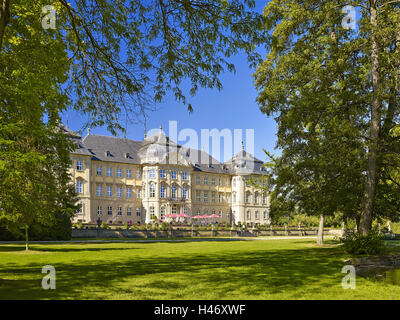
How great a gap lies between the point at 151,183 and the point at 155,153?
5048 mm

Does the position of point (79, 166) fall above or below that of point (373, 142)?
above

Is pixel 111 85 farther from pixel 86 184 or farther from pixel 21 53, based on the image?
pixel 86 184

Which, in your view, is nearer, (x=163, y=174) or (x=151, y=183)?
(x=151, y=183)

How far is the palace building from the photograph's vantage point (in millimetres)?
59125

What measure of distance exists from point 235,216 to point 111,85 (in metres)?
65.6

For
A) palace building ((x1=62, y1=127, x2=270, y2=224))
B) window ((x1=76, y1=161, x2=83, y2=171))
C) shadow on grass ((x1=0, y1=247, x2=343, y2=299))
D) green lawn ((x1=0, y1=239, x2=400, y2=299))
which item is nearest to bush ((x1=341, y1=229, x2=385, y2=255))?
shadow on grass ((x1=0, y1=247, x2=343, y2=299))

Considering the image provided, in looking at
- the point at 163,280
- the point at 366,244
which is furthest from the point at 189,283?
the point at 366,244

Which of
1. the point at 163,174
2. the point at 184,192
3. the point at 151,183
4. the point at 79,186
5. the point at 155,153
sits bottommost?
the point at 184,192

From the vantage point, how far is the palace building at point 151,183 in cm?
5912

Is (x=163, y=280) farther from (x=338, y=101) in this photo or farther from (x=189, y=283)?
(x=338, y=101)

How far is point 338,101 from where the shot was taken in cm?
1616

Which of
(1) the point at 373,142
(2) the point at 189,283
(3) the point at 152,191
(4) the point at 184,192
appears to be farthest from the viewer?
(4) the point at 184,192

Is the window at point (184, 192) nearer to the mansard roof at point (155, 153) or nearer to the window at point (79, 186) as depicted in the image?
the mansard roof at point (155, 153)

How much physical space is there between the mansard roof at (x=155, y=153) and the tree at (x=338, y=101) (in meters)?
36.8
